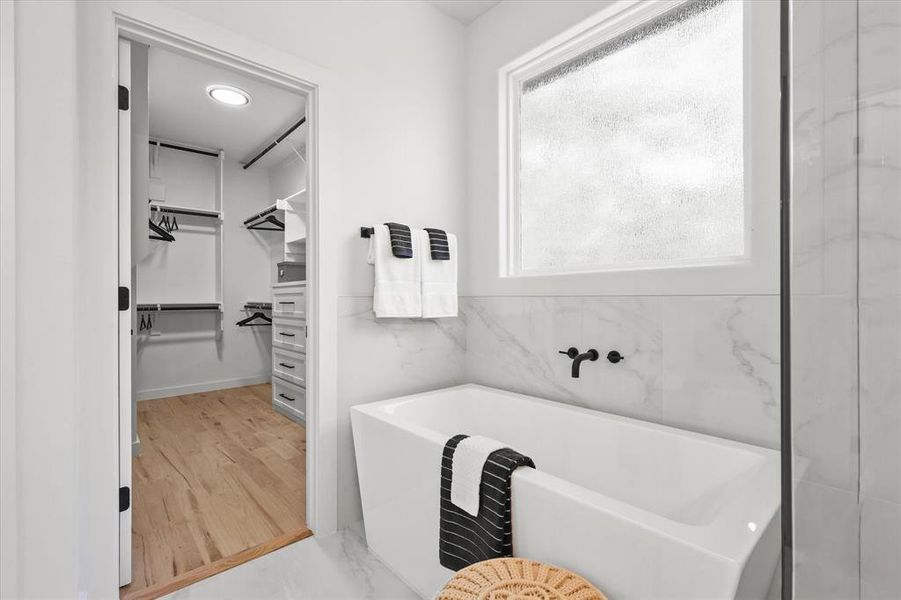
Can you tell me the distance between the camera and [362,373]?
206 centimetres

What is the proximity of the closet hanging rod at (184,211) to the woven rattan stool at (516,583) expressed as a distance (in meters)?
4.47

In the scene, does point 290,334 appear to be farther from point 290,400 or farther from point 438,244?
point 438,244

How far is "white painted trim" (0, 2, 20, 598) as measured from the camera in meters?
1.14

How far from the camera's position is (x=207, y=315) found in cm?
465

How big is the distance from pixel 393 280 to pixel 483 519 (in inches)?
47.6

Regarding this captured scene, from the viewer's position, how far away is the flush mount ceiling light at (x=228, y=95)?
323cm

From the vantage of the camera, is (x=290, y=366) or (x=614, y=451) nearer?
(x=614, y=451)

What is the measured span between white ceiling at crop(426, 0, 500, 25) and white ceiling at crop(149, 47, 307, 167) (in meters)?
1.03

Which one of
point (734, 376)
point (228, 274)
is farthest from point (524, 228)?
point (228, 274)

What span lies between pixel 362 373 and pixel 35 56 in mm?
1574

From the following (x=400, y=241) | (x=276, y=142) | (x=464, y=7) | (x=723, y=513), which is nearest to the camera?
(x=723, y=513)

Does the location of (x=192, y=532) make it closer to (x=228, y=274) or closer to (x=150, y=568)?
(x=150, y=568)

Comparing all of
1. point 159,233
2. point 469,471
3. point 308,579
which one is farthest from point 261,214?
point 469,471

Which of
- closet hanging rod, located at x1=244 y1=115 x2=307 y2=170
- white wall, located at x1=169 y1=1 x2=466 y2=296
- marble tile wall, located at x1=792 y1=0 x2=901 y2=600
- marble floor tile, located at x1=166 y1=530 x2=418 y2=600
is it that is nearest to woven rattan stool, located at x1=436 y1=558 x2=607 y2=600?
marble floor tile, located at x1=166 y1=530 x2=418 y2=600
